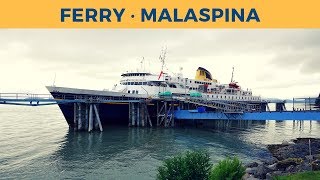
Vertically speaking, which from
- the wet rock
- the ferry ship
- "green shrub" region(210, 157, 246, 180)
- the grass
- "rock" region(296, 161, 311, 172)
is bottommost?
the wet rock

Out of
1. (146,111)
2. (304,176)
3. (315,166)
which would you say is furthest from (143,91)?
(304,176)

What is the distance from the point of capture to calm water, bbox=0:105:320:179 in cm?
2614

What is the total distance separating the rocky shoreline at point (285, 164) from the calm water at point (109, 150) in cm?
222

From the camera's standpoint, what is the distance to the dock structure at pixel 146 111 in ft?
138

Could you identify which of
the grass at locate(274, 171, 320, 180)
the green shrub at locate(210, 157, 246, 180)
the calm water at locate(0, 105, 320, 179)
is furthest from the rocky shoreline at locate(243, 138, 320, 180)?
the green shrub at locate(210, 157, 246, 180)

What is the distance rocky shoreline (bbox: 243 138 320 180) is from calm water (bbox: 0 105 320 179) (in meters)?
2.22

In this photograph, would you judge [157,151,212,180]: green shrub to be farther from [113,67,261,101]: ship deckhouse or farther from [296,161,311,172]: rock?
[113,67,261,101]: ship deckhouse

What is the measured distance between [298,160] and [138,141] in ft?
67.0

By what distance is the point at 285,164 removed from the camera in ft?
90.8

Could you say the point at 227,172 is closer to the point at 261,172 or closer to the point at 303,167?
A: the point at 261,172

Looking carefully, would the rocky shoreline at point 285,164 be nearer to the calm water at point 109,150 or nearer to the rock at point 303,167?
the rock at point 303,167

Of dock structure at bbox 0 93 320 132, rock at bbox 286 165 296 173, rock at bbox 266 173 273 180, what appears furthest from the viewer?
dock structure at bbox 0 93 320 132

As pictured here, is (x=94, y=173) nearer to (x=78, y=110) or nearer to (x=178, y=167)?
(x=178, y=167)

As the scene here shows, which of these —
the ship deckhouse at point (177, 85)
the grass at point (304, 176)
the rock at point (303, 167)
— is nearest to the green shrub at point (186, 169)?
the grass at point (304, 176)
